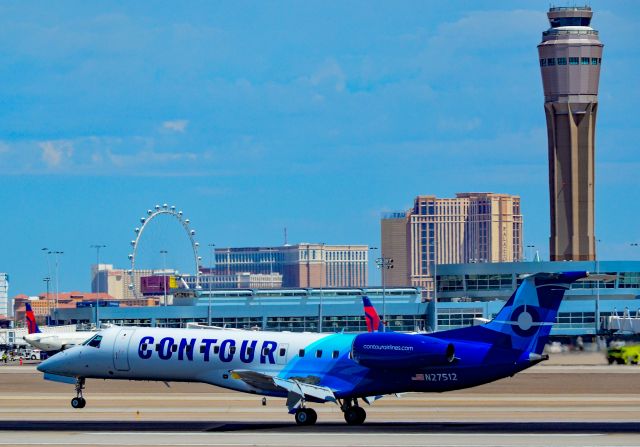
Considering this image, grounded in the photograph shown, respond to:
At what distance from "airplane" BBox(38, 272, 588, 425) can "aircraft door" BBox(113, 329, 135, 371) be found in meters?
0.04

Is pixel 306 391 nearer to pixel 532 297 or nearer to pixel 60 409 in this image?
pixel 532 297

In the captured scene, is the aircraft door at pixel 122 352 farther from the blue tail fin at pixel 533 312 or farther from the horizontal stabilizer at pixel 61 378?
the blue tail fin at pixel 533 312

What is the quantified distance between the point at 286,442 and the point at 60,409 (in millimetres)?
21059

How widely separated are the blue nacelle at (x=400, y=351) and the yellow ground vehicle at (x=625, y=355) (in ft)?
187

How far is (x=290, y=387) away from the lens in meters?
56.1

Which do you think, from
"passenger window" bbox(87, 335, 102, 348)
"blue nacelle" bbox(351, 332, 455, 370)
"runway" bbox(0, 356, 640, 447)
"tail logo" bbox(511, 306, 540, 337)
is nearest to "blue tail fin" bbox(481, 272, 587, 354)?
"tail logo" bbox(511, 306, 540, 337)

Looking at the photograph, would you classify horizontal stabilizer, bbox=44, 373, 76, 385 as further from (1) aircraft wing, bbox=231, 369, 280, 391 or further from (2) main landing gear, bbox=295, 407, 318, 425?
(2) main landing gear, bbox=295, 407, 318, 425

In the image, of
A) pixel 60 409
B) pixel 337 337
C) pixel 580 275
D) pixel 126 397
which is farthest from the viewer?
pixel 126 397

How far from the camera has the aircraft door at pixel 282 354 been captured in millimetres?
57781

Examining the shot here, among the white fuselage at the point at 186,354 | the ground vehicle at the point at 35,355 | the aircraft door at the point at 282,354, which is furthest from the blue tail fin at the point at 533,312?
the ground vehicle at the point at 35,355

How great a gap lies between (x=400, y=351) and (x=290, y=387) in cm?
473

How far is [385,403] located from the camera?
2810 inches

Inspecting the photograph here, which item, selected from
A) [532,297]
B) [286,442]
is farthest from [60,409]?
[532,297]

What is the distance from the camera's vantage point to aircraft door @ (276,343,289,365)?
5778cm
